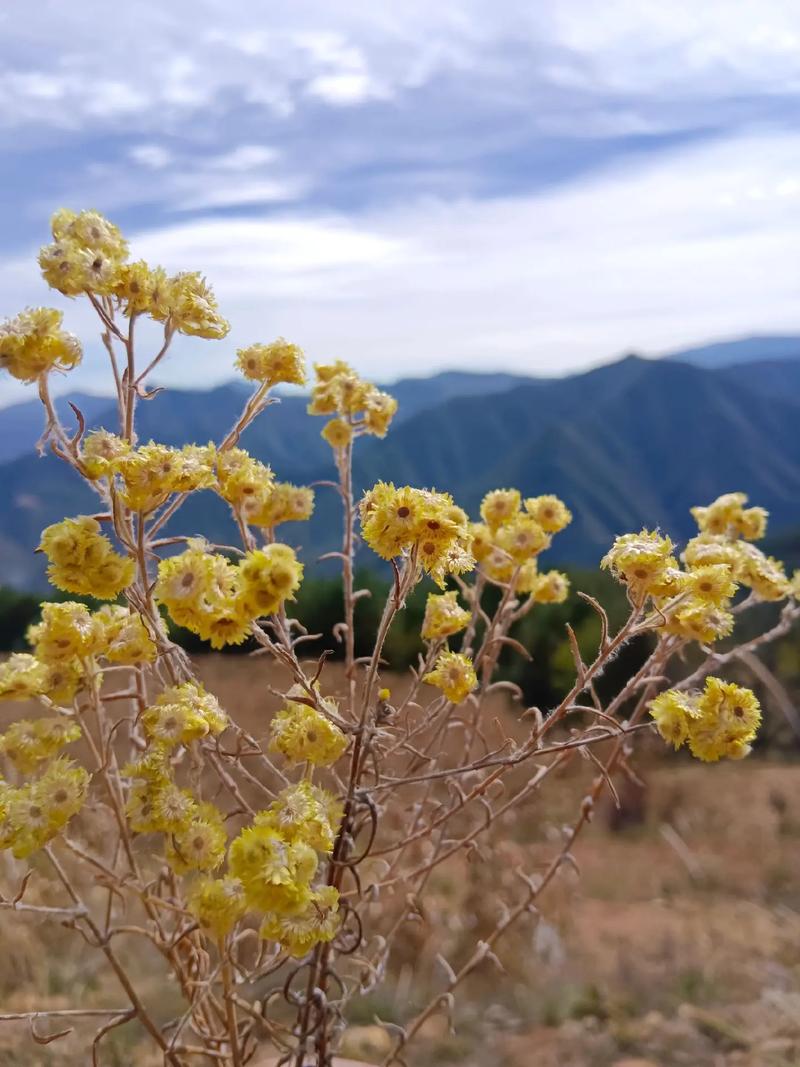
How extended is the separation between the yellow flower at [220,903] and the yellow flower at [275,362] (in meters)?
0.76

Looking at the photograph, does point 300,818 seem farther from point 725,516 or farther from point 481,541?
point 725,516

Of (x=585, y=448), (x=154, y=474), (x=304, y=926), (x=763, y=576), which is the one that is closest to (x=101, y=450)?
(x=154, y=474)

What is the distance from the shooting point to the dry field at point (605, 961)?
10.2 feet

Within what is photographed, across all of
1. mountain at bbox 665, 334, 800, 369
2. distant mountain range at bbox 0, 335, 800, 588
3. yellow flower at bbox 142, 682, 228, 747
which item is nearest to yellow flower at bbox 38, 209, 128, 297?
yellow flower at bbox 142, 682, 228, 747

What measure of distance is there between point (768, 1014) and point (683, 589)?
9.75ft

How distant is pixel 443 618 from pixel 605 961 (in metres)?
3.30

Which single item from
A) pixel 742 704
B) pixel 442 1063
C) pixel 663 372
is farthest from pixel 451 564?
pixel 663 372

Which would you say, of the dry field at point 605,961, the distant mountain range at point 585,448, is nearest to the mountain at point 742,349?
the distant mountain range at point 585,448

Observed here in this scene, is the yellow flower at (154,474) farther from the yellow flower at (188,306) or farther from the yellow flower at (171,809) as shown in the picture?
the yellow flower at (171,809)

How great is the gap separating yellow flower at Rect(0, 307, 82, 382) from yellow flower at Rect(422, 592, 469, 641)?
2.17 feet

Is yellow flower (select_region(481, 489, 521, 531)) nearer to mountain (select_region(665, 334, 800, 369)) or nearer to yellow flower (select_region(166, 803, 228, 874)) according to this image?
yellow flower (select_region(166, 803, 228, 874))

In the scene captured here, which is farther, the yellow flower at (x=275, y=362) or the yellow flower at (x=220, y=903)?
the yellow flower at (x=275, y=362)

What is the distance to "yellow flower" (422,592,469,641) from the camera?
4.61 ft

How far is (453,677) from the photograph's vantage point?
135 cm
